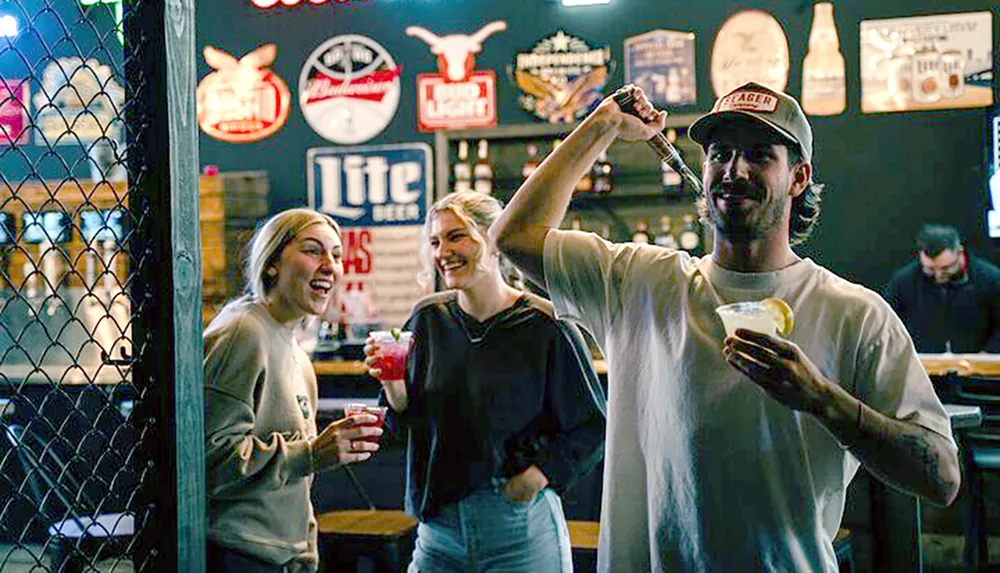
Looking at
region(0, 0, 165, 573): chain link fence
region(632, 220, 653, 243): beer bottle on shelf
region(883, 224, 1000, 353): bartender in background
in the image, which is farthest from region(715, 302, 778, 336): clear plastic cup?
region(883, 224, 1000, 353): bartender in background

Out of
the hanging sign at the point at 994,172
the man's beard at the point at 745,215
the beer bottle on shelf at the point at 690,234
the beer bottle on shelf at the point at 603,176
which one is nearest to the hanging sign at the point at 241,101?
the beer bottle on shelf at the point at 603,176

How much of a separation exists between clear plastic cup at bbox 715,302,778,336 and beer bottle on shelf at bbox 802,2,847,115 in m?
6.26

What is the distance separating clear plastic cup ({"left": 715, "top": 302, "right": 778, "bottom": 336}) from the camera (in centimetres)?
182

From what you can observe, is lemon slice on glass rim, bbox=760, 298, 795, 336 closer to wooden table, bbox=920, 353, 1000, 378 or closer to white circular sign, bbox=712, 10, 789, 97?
wooden table, bbox=920, 353, 1000, 378

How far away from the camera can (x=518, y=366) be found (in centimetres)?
299

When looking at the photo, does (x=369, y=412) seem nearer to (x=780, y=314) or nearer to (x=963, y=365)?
(x=780, y=314)

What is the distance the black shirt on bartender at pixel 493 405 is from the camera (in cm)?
293

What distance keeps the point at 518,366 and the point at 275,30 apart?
6.78m

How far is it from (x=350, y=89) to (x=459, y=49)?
3.12ft

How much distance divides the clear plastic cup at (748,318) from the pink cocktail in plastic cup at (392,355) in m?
1.38

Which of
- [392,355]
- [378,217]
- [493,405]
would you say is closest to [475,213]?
[392,355]

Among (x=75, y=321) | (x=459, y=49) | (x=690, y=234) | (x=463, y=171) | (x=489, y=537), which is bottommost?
(x=489, y=537)

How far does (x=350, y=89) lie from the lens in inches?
345

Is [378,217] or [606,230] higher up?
[378,217]
